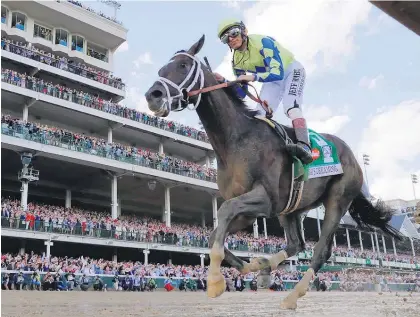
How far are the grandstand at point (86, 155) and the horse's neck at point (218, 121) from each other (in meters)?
21.4

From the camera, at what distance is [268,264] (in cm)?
539

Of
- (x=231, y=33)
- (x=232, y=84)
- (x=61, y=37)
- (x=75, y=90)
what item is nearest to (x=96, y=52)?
(x=61, y=37)

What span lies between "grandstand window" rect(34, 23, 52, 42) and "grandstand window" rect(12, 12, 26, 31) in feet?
3.76

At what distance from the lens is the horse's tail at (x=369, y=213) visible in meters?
7.14

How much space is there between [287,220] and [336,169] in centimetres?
91

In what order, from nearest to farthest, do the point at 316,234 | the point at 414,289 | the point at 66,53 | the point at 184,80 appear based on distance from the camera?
the point at 184,80, the point at 414,289, the point at 66,53, the point at 316,234

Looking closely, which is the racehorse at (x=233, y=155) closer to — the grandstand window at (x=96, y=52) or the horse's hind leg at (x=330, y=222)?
the horse's hind leg at (x=330, y=222)

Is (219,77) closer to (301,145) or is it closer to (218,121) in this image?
(218,121)

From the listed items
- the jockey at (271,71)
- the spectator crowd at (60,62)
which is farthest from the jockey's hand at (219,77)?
the spectator crowd at (60,62)

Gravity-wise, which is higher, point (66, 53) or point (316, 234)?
point (66, 53)

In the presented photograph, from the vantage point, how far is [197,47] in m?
5.09

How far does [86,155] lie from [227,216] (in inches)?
1052

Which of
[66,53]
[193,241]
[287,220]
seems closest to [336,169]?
[287,220]

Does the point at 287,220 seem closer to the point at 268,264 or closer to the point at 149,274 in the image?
the point at 268,264
